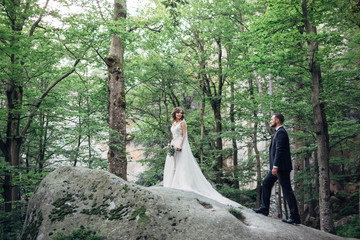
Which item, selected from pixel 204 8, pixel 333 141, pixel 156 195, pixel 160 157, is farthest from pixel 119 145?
pixel 204 8

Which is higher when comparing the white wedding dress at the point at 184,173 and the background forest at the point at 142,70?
the background forest at the point at 142,70

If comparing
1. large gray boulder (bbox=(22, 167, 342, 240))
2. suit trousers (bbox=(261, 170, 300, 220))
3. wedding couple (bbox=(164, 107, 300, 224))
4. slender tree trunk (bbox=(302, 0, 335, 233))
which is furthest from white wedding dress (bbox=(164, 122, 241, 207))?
slender tree trunk (bbox=(302, 0, 335, 233))

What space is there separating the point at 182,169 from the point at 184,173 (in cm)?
12

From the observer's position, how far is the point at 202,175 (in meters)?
A: 6.89

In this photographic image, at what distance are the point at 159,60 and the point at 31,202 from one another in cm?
1024

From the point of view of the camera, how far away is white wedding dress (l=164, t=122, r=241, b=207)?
650 centimetres

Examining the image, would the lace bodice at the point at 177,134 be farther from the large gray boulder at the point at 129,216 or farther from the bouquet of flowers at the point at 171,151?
the large gray boulder at the point at 129,216

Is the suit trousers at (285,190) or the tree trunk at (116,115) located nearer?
the suit trousers at (285,190)

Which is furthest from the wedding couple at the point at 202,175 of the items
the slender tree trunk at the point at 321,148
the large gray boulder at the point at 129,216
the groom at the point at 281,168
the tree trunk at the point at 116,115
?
the slender tree trunk at the point at 321,148

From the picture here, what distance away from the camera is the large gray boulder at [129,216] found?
3691 millimetres

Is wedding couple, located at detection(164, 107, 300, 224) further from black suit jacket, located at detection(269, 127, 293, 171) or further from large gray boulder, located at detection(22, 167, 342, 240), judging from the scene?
large gray boulder, located at detection(22, 167, 342, 240)

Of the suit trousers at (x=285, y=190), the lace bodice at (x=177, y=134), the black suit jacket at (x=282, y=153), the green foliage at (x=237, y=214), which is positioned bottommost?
the green foliage at (x=237, y=214)

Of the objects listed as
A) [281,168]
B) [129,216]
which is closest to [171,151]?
[281,168]

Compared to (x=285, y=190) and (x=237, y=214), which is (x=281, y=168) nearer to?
(x=285, y=190)
